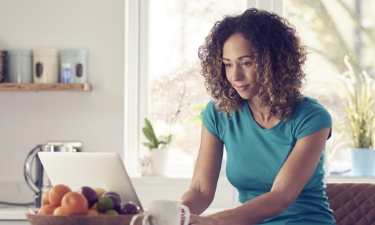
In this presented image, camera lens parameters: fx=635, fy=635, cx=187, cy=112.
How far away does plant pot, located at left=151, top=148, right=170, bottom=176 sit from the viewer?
10.7 feet

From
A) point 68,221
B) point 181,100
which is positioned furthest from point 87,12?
point 68,221

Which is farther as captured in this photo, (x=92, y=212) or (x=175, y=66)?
(x=175, y=66)

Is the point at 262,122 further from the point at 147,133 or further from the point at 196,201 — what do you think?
the point at 147,133

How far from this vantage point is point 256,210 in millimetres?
1659

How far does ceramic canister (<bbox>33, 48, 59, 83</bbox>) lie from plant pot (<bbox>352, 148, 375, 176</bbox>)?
5.23 feet

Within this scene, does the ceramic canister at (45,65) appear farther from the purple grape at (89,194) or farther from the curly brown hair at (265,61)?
the purple grape at (89,194)

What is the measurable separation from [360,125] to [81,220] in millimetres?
2364

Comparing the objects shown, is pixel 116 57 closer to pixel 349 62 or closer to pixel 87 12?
pixel 87 12

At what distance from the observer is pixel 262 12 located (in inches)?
78.8

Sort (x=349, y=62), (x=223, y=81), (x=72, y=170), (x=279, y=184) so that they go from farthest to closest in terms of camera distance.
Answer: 1. (x=349, y=62)
2. (x=223, y=81)
3. (x=279, y=184)
4. (x=72, y=170)

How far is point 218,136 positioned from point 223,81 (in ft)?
0.58

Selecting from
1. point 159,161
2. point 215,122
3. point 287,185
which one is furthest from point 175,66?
point 287,185

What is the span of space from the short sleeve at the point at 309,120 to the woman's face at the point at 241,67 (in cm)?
16

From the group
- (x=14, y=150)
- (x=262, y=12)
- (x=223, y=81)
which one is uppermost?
(x=262, y=12)
